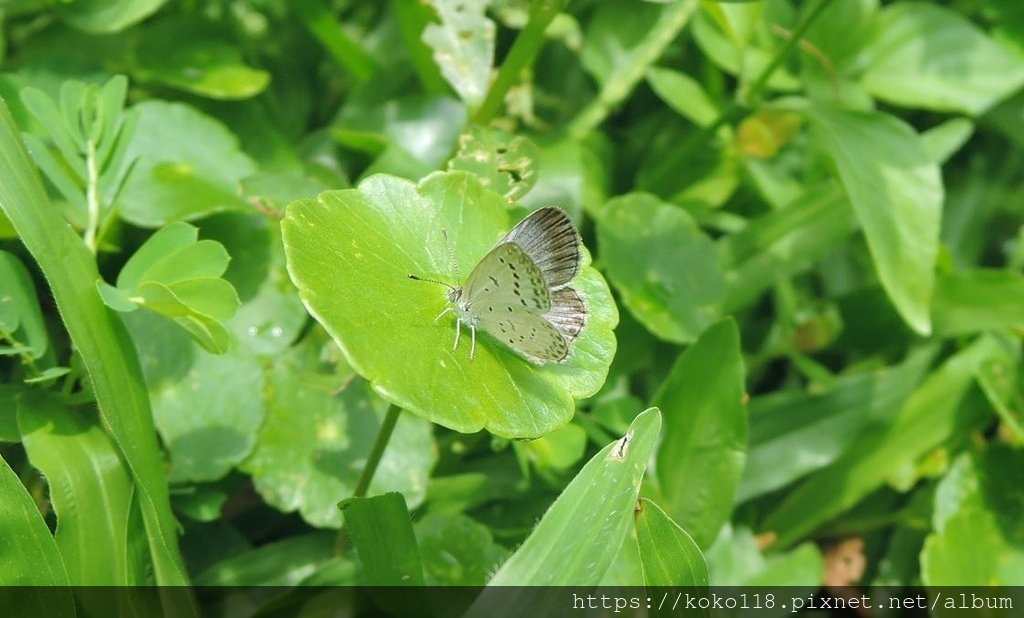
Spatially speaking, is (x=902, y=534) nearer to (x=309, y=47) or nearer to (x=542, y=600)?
(x=542, y=600)

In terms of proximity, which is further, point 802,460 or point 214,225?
point 802,460

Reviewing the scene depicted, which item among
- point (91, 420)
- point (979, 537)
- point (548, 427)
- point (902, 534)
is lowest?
point (902, 534)

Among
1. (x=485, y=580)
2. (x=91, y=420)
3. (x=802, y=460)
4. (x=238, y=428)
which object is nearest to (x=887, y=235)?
(x=802, y=460)

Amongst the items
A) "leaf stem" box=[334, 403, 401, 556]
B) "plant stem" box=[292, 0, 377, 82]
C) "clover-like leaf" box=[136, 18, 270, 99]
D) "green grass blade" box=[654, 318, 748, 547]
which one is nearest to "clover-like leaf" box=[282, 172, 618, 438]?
"leaf stem" box=[334, 403, 401, 556]

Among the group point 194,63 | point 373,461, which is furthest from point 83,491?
point 194,63

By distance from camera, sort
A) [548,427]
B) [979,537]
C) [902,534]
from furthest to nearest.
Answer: [902,534] < [979,537] < [548,427]

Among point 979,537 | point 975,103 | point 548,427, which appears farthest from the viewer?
point 975,103

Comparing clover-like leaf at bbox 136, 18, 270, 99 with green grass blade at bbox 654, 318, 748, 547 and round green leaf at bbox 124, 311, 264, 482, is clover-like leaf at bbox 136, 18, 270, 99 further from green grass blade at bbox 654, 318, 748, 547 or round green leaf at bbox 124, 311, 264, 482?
green grass blade at bbox 654, 318, 748, 547

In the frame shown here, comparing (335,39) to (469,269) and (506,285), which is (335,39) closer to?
(469,269)
